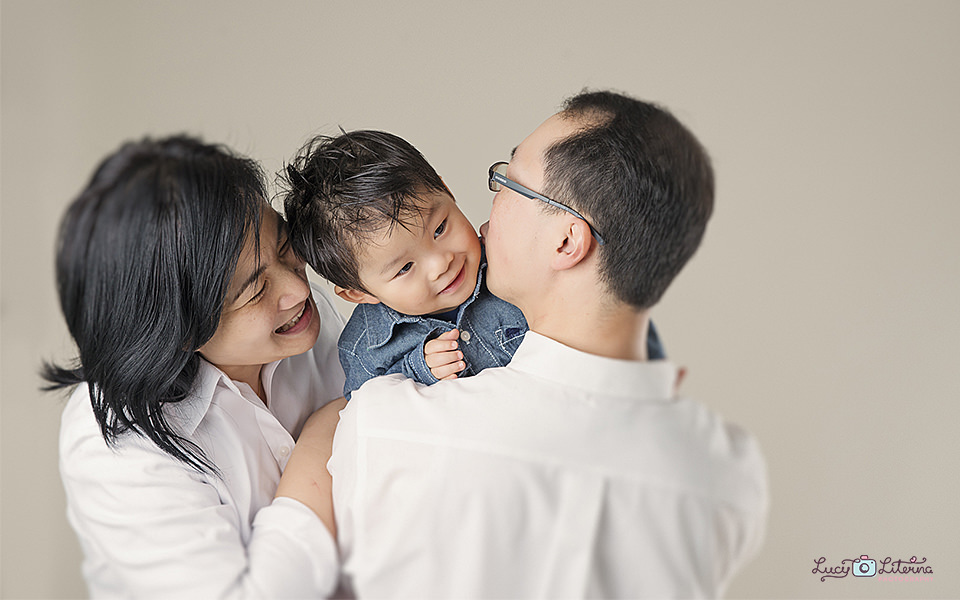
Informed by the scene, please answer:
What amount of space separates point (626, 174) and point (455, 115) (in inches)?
27.7

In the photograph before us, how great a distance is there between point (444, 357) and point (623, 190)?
464mm

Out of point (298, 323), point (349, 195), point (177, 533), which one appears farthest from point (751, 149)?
point (177, 533)

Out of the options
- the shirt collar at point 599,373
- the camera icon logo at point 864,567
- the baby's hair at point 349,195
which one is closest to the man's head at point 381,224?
the baby's hair at point 349,195

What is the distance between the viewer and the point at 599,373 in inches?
39.2

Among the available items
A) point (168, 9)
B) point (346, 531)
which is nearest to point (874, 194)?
point (346, 531)

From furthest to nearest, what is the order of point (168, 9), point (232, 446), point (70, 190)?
point (168, 9) < point (70, 190) < point (232, 446)

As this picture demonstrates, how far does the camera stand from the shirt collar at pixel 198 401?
47.7 inches

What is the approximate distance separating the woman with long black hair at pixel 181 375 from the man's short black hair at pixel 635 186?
1.59ft

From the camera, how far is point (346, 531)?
1048 millimetres

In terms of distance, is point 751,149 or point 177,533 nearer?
point 177,533

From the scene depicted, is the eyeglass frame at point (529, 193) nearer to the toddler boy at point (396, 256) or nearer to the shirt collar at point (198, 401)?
the toddler boy at point (396, 256)

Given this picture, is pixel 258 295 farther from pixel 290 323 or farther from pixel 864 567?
pixel 864 567

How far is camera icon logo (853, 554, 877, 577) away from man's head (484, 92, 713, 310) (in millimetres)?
811

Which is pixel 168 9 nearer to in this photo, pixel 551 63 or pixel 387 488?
pixel 551 63
